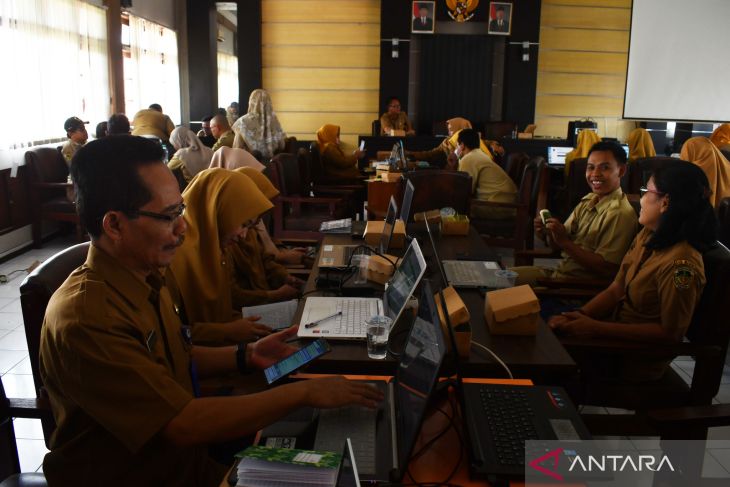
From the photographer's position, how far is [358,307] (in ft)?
6.81

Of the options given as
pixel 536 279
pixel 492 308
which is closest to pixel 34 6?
pixel 536 279

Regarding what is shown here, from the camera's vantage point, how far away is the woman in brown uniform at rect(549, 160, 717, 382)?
2.05 metres

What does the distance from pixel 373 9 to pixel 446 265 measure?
8.08m

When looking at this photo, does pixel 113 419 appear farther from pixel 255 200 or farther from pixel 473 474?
pixel 255 200

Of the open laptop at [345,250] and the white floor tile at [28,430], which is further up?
the open laptop at [345,250]

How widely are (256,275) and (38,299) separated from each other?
1266 mm

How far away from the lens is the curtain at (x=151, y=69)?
8.16 meters

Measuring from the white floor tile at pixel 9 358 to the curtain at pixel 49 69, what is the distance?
2731 mm

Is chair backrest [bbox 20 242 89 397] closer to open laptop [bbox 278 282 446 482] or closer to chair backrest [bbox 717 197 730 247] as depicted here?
open laptop [bbox 278 282 446 482]

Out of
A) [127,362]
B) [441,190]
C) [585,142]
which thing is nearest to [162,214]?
[127,362]

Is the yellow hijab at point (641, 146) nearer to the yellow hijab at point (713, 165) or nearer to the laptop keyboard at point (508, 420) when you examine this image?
the yellow hijab at point (713, 165)

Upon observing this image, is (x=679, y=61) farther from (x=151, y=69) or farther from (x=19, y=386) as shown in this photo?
(x=151, y=69)

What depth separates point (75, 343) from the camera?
3.67 ft

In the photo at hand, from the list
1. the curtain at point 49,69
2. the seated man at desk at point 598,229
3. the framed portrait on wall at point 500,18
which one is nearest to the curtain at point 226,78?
the curtain at point 49,69
